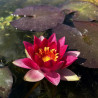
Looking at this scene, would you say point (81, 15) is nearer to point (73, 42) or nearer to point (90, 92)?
point (73, 42)

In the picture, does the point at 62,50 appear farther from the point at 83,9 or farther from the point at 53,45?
the point at 83,9

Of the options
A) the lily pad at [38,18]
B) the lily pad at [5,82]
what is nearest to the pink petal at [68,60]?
the lily pad at [5,82]

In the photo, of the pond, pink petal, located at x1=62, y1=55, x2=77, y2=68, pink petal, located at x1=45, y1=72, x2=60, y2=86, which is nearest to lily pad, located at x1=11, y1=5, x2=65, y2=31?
the pond

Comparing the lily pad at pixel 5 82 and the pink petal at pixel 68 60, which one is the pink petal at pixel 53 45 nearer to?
the pink petal at pixel 68 60

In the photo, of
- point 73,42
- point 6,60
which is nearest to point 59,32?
point 73,42

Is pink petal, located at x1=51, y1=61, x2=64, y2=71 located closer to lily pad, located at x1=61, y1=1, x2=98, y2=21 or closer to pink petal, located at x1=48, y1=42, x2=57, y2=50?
pink petal, located at x1=48, y1=42, x2=57, y2=50

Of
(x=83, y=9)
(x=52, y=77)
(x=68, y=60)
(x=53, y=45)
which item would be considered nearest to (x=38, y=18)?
(x=83, y=9)
